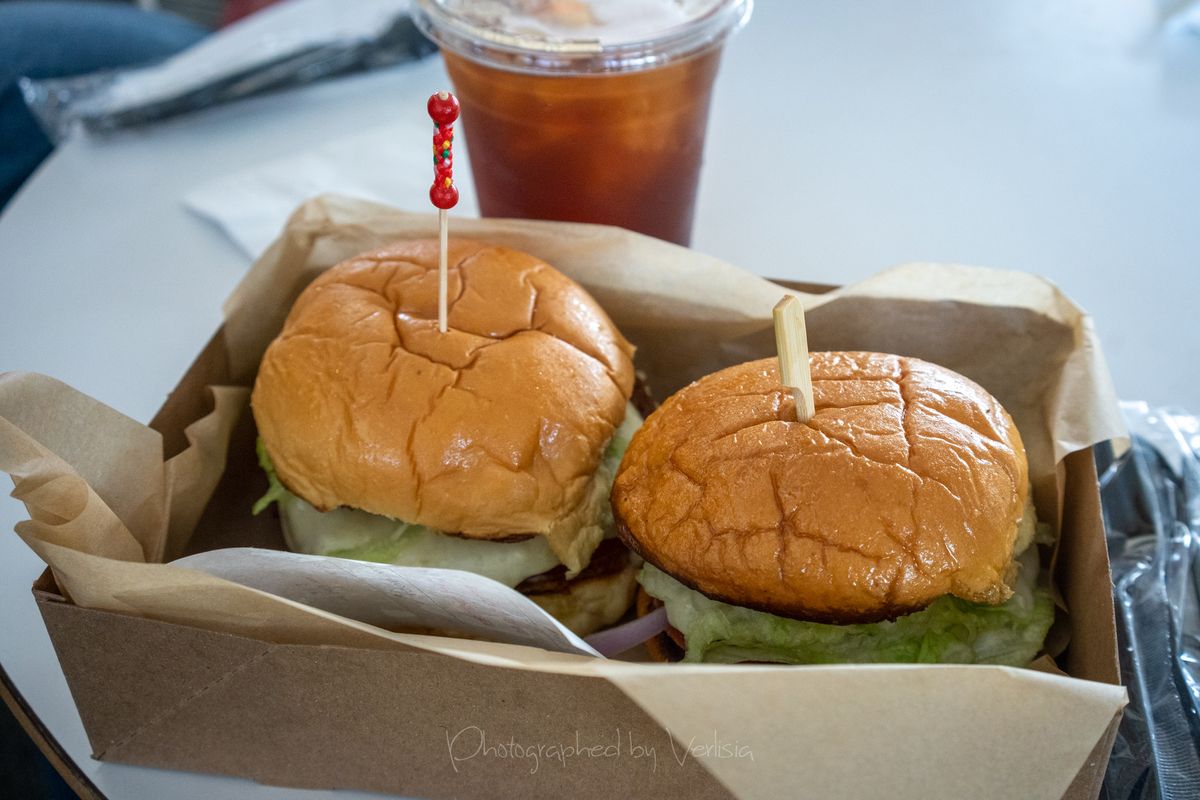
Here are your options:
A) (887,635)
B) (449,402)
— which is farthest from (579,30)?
(887,635)

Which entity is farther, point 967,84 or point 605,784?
point 967,84

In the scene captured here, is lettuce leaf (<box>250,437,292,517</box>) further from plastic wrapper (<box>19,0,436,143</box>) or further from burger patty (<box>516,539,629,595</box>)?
plastic wrapper (<box>19,0,436,143</box>)

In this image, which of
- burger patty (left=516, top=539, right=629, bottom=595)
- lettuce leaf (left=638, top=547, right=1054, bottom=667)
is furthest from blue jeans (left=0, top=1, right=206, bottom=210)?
lettuce leaf (left=638, top=547, right=1054, bottom=667)

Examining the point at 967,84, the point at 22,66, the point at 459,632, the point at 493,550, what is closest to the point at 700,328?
the point at 493,550

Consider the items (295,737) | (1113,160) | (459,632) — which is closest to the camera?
(295,737)

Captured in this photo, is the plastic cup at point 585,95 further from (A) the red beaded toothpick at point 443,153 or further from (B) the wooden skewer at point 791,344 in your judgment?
(B) the wooden skewer at point 791,344

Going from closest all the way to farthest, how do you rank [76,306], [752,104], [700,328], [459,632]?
[459,632] → [700,328] → [76,306] → [752,104]

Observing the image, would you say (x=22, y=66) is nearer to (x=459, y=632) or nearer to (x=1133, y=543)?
(x=459, y=632)
